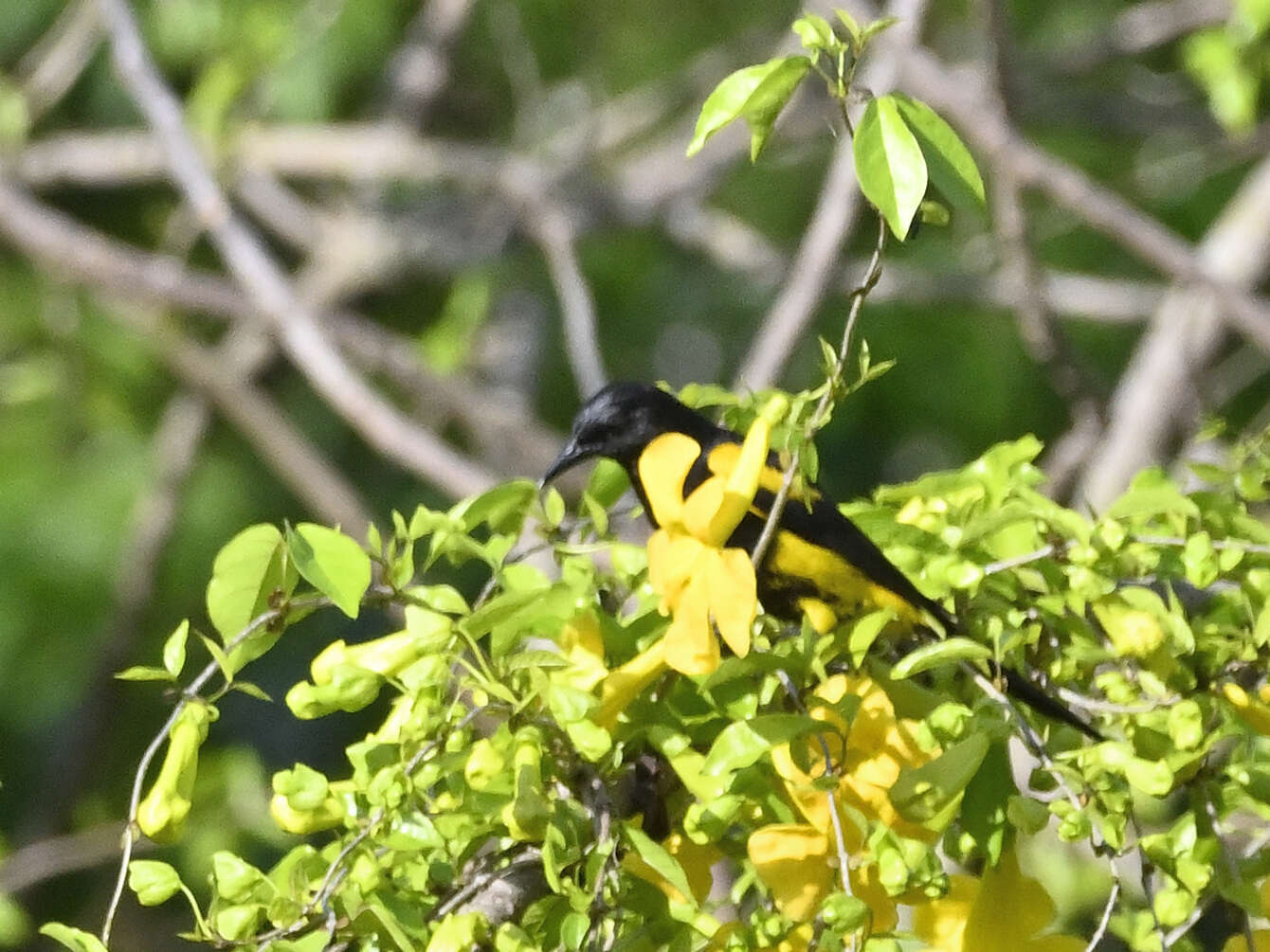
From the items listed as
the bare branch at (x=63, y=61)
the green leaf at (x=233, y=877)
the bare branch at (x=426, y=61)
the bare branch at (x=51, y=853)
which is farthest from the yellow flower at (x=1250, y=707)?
the bare branch at (x=63, y=61)

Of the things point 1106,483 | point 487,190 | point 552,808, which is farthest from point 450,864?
point 487,190

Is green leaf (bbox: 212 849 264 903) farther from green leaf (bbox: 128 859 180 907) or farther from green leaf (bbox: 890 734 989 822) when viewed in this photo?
green leaf (bbox: 890 734 989 822)

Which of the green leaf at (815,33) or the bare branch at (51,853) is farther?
the bare branch at (51,853)

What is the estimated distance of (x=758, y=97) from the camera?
818mm

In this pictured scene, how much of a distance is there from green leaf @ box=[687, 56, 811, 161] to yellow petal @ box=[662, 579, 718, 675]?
0.90 feet

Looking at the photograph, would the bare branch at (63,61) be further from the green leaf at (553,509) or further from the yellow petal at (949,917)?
the yellow petal at (949,917)

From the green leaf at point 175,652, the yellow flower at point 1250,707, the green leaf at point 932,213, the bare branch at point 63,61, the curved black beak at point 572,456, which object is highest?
the bare branch at point 63,61

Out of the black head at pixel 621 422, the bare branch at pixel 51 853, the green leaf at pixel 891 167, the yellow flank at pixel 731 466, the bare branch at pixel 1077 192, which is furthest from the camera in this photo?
the bare branch at pixel 51 853

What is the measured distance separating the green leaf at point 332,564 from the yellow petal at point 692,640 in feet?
0.62

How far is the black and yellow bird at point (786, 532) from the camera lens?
1016mm

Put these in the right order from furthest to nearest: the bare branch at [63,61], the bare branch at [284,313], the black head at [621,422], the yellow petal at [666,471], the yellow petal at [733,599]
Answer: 1. the bare branch at [63,61]
2. the bare branch at [284,313]
3. the black head at [621,422]
4. the yellow petal at [666,471]
5. the yellow petal at [733,599]

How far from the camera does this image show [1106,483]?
2.66m

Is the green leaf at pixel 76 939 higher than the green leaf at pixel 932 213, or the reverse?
the green leaf at pixel 932 213

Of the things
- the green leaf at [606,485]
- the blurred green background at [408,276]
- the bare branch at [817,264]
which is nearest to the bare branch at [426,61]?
the blurred green background at [408,276]
